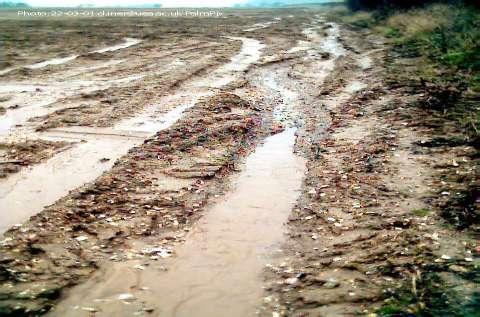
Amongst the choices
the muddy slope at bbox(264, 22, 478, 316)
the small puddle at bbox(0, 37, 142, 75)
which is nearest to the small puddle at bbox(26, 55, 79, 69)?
the small puddle at bbox(0, 37, 142, 75)

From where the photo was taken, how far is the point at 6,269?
4949 millimetres

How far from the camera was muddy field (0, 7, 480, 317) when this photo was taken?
4691mm

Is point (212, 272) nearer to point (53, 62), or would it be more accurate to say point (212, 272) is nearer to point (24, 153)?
point (24, 153)

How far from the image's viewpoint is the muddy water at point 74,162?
6.84m

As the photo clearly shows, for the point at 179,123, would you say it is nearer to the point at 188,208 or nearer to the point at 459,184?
the point at 188,208

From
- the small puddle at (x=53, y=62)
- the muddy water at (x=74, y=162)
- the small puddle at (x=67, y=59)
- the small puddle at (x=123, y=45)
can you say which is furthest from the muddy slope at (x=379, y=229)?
the small puddle at (x=123, y=45)

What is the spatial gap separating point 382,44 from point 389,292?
20.8 m

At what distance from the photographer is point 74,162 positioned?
8.34 meters

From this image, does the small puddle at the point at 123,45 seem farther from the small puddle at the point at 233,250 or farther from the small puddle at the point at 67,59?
the small puddle at the point at 233,250

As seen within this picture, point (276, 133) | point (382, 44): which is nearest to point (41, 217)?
point (276, 133)

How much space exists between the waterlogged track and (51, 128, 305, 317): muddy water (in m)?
0.02

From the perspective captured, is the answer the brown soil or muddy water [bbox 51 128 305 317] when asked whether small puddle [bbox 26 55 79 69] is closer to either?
the brown soil

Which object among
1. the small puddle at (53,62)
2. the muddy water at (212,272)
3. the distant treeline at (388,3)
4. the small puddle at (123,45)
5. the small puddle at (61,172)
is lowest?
the muddy water at (212,272)

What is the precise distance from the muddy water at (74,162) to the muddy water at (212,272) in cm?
223
